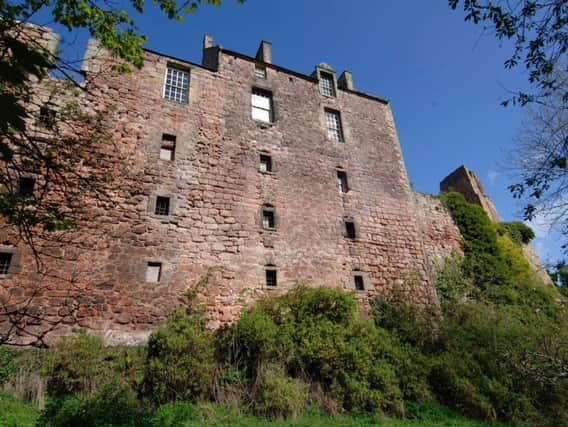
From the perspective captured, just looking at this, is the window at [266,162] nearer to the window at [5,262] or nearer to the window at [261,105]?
the window at [261,105]

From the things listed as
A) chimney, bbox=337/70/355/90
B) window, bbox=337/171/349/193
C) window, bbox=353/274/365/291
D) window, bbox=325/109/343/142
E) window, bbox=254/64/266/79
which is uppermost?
chimney, bbox=337/70/355/90

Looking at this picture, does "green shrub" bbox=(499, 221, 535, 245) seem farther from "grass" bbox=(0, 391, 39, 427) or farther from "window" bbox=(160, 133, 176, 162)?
"grass" bbox=(0, 391, 39, 427)

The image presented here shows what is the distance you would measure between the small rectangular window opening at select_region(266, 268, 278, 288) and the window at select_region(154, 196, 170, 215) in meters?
3.39

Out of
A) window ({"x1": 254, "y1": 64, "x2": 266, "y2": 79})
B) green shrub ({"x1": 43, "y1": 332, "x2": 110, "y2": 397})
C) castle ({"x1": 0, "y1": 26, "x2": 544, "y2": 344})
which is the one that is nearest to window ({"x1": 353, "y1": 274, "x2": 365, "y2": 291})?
castle ({"x1": 0, "y1": 26, "x2": 544, "y2": 344})

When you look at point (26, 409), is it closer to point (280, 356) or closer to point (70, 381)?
point (70, 381)

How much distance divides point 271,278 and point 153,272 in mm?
3299

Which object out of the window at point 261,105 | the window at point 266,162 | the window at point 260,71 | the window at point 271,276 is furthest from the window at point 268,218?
the window at point 260,71

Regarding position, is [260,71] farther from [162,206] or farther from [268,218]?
[162,206]

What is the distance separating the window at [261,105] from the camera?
40.6 feet

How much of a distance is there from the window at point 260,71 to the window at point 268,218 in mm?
6016

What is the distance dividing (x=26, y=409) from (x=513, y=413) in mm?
10077

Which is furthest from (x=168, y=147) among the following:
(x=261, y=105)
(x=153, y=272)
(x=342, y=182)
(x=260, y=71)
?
(x=342, y=182)

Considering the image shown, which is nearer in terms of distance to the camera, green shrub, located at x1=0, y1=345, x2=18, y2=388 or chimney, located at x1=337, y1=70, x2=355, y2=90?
green shrub, located at x1=0, y1=345, x2=18, y2=388

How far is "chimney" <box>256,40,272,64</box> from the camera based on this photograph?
14000 mm
